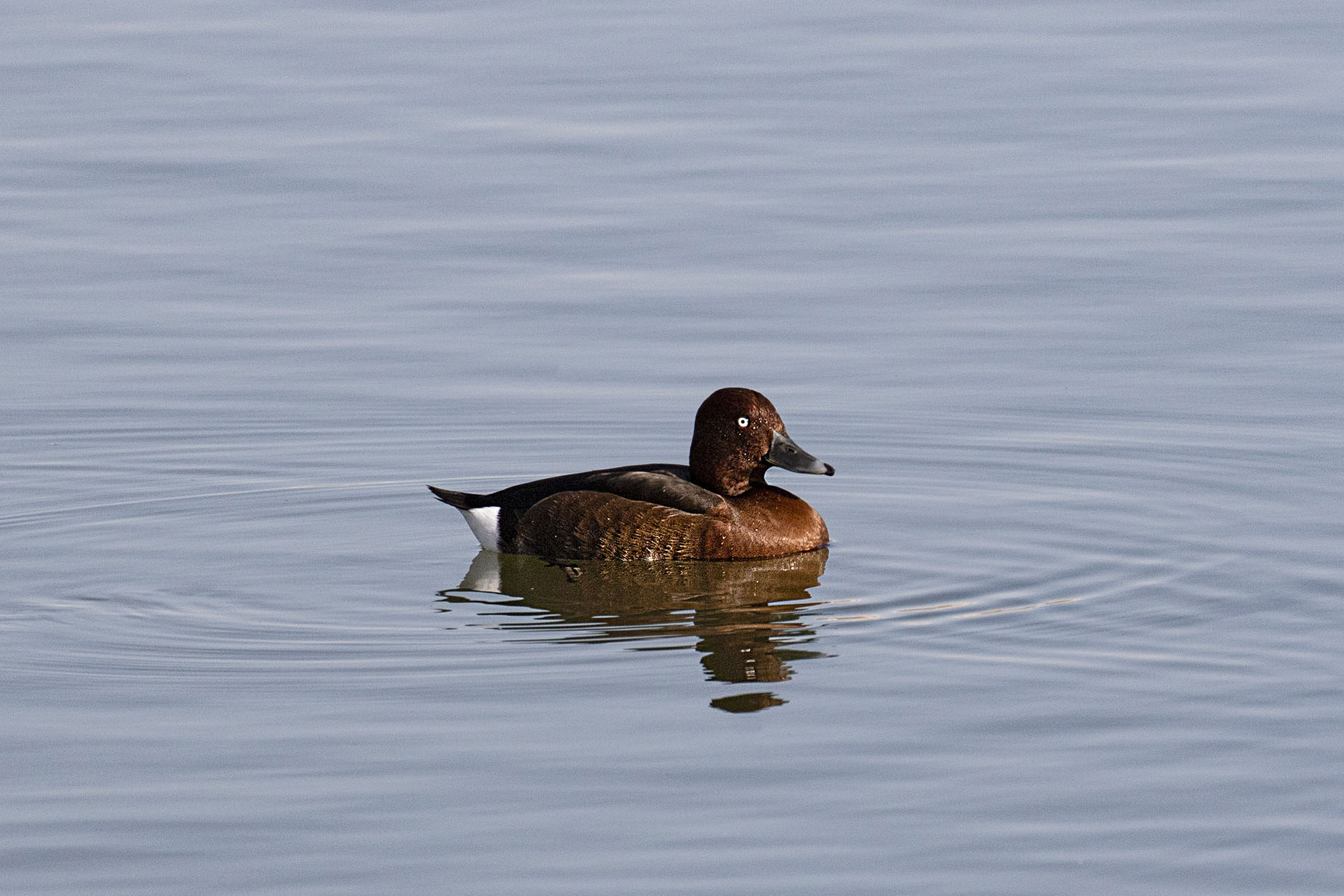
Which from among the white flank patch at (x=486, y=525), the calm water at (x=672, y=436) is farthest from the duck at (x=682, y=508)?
the calm water at (x=672, y=436)

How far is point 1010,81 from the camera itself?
22.0 meters

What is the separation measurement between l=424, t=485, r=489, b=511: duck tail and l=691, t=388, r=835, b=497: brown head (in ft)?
3.63

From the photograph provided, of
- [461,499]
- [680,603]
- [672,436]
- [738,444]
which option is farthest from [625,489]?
[672,436]

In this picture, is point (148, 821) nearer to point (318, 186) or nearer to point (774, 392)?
point (774, 392)

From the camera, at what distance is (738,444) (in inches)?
453

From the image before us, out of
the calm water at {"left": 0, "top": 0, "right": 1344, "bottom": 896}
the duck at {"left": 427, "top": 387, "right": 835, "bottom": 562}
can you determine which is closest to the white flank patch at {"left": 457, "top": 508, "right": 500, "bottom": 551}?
the duck at {"left": 427, "top": 387, "right": 835, "bottom": 562}

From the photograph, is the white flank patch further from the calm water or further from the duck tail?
the calm water

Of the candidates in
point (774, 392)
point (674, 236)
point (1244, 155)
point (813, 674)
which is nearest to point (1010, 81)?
point (1244, 155)

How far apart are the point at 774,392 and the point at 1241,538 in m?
3.78

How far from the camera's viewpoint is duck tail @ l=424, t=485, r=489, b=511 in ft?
37.4

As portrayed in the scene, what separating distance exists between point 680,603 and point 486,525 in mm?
1511

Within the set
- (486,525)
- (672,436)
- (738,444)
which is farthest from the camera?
(672,436)

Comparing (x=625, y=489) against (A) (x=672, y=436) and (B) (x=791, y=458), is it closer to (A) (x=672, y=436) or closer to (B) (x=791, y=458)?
(B) (x=791, y=458)

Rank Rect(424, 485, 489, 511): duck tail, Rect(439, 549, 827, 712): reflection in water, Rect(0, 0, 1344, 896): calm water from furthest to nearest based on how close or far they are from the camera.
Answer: Rect(424, 485, 489, 511): duck tail, Rect(439, 549, 827, 712): reflection in water, Rect(0, 0, 1344, 896): calm water
